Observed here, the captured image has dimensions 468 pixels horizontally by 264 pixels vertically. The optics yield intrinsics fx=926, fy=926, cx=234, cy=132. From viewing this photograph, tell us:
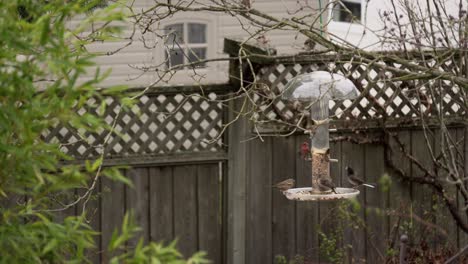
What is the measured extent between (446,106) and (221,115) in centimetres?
168

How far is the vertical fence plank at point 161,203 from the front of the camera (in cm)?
649

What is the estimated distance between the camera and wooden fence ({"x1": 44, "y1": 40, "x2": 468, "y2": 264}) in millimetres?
6488

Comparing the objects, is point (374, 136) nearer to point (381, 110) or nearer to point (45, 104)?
point (381, 110)

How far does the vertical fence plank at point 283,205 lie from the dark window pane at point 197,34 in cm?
413

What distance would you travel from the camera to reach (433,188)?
671cm

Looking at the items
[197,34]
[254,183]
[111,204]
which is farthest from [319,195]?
[197,34]

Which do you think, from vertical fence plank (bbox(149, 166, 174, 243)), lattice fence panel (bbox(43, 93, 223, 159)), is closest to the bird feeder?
lattice fence panel (bbox(43, 93, 223, 159))

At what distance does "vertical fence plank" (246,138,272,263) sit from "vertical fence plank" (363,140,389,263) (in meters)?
0.72

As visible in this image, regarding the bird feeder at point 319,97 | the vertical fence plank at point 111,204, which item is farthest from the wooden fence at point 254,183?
the bird feeder at point 319,97

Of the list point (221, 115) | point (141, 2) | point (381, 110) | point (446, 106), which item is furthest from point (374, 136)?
point (141, 2)

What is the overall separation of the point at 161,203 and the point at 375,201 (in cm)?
155

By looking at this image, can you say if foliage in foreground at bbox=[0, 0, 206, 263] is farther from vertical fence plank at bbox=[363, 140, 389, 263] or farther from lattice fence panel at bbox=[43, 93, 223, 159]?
vertical fence plank at bbox=[363, 140, 389, 263]

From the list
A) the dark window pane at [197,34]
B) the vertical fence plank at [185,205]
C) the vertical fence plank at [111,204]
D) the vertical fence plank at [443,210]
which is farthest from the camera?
the dark window pane at [197,34]

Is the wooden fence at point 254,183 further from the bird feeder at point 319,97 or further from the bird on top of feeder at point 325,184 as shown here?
the bird on top of feeder at point 325,184
